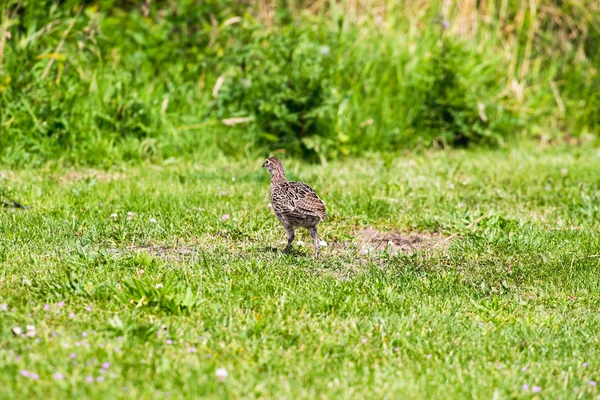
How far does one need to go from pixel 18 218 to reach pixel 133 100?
3250mm

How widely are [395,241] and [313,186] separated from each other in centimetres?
179

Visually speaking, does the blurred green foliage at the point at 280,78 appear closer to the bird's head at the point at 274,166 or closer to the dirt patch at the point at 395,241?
the bird's head at the point at 274,166

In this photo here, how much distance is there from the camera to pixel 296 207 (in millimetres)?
6133

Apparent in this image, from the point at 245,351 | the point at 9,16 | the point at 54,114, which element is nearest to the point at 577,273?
the point at 245,351

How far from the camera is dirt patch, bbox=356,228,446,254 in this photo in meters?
6.81

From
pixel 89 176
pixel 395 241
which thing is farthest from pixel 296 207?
pixel 89 176

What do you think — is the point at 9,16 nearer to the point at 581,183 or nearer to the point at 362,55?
the point at 362,55

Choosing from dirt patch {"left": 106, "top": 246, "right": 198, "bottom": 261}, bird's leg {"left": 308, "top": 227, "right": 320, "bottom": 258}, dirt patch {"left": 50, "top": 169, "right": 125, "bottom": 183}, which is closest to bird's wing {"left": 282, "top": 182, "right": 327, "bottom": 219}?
bird's leg {"left": 308, "top": 227, "right": 320, "bottom": 258}

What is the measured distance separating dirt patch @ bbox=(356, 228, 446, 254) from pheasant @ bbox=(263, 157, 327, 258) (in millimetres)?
534

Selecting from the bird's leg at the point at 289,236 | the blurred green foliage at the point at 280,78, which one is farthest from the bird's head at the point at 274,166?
the blurred green foliage at the point at 280,78

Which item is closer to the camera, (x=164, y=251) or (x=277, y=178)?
(x=164, y=251)

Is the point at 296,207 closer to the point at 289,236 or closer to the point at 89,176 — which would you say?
the point at 289,236

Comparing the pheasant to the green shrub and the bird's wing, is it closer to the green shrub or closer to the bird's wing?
the bird's wing

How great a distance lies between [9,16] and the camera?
10516 mm
